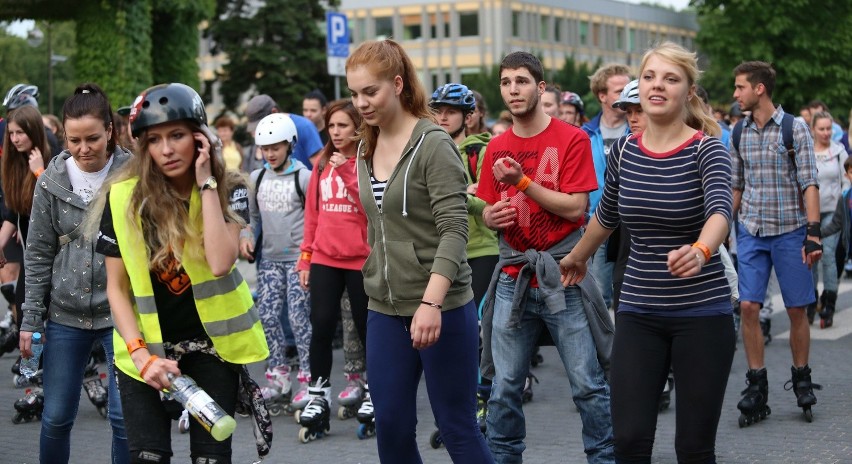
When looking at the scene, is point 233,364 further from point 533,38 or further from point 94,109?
point 533,38

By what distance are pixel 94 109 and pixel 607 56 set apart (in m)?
91.9

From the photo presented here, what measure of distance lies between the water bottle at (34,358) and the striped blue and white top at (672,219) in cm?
268

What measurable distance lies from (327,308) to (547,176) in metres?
2.50

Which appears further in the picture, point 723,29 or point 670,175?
point 723,29

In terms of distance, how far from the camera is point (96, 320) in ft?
20.1

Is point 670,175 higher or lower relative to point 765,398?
higher

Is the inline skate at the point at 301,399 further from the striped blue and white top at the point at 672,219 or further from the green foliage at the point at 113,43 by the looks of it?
the green foliage at the point at 113,43

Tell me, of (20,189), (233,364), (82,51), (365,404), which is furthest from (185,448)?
(82,51)

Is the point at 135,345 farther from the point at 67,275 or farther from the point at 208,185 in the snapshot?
the point at 67,275

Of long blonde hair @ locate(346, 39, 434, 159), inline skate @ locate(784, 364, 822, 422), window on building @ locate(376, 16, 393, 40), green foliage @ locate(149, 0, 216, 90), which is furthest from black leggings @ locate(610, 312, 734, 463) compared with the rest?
window on building @ locate(376, 16, 393, 40)

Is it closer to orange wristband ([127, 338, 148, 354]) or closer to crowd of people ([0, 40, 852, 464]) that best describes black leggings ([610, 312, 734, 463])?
crowd of people ([0, 40, 852, 464])

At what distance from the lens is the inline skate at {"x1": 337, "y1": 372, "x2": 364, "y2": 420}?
28.5 ft

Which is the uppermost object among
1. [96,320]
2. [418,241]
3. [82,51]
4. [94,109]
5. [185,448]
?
[82,51]

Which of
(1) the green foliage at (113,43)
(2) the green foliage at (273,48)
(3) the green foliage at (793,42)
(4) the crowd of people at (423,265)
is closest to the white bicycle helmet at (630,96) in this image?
(4) the crowd of people at (423,265)
